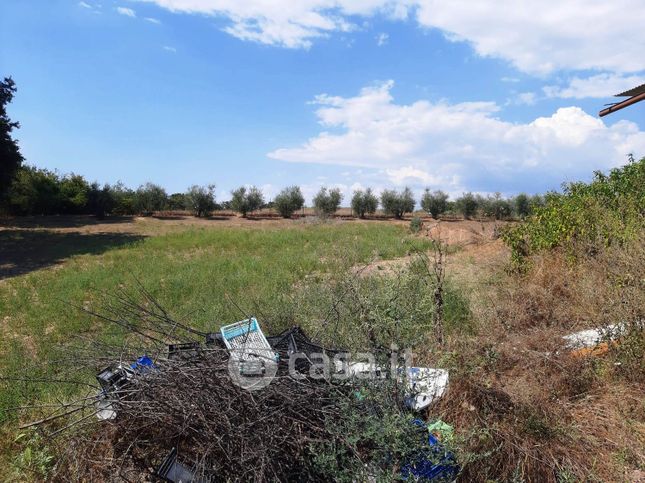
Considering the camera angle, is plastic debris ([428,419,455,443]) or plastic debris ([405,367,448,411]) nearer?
plastic debris ([428,419,455,443])

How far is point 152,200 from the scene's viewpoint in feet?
81.6

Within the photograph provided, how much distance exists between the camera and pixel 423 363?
10.5 feet

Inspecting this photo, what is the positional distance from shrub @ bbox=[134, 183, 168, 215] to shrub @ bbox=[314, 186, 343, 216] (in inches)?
363

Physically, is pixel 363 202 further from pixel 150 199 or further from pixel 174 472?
pixel 174 472

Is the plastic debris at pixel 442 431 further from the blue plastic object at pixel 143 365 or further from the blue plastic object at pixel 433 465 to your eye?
the blue plastic object at pixel 143 365

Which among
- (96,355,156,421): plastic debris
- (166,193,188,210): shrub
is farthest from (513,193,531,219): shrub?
(96,355,156,421): plastic debris

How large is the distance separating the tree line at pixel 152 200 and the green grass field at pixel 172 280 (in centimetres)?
704

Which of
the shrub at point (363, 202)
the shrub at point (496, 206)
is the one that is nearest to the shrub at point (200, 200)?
the shrub at point (363, 202)

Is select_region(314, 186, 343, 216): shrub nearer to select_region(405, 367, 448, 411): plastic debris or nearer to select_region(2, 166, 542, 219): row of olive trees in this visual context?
select_region(2, 166, 542, 219): row of olive trees

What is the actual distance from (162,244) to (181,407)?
1234cm

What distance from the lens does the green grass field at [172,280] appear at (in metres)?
5.51

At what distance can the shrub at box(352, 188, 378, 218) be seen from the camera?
1105 inches

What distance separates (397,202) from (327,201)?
4617 millimetres

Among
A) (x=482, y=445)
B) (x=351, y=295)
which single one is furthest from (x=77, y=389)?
(x=482, y=445)
